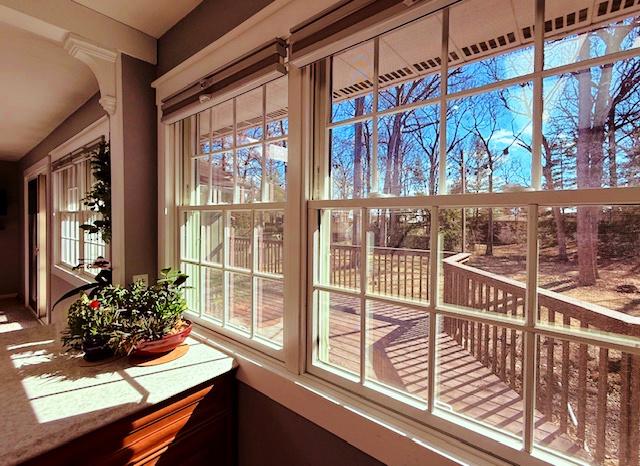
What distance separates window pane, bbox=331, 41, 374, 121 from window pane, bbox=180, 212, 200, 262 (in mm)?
1148

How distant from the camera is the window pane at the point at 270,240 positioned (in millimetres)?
1453

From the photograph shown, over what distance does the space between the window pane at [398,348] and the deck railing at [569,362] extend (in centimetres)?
17

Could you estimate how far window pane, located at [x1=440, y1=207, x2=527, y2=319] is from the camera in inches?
34.4

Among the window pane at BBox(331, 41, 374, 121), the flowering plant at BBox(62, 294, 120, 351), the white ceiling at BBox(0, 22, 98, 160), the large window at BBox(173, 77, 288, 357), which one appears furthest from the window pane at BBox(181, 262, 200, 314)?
the white ceiling at BBox(0, 22, 98, 160)

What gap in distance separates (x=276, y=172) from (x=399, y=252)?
714 mm

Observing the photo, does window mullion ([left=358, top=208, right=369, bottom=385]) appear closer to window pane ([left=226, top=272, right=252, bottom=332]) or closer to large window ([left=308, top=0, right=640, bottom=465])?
large window ([left=308, top=0, right=640, bottom=465])

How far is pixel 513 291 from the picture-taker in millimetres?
878

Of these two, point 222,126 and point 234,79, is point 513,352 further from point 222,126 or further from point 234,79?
point 222,126

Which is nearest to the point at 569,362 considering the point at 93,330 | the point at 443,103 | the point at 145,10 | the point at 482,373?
the point at 482,373

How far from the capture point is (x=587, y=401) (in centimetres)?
80

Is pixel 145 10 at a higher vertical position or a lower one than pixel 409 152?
higher

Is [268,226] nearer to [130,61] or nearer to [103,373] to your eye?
[103,373]

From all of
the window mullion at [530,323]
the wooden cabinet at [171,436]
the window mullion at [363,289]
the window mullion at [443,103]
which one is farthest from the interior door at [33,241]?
the window mullion at [530,323]

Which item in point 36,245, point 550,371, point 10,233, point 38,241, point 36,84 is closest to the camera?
point 550,371
